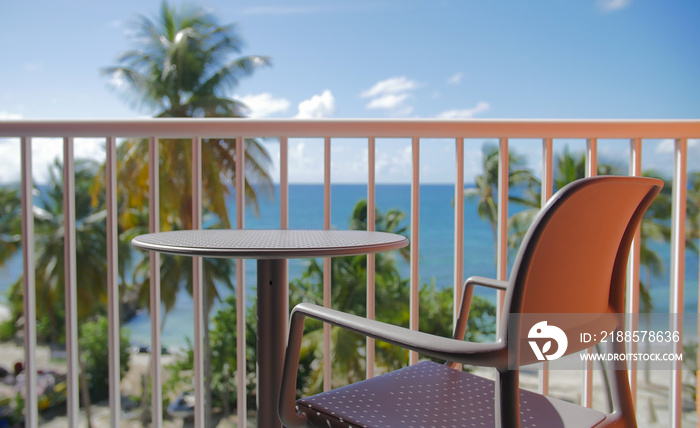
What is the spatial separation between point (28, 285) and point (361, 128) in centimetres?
121

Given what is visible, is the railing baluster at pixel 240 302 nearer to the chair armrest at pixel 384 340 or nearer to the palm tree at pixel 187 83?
the chair armrest at pixel 384 340

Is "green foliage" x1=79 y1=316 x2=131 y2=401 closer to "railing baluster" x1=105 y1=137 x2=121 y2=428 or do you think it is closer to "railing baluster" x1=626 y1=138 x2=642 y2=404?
Result: "railing baluster" x1=105 y1=137 x2=121 y2=428

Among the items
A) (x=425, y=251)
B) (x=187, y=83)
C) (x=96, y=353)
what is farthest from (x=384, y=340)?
(x=425, y=251)

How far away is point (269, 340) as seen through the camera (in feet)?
3.78

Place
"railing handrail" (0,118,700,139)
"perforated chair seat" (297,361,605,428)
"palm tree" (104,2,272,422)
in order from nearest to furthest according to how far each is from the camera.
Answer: "perforated chair seat" (297,361,605,428)
"railing handrail" (0,118,700,139)
"palm tree" (104,2,272,422)

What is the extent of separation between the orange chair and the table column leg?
7.3 inches

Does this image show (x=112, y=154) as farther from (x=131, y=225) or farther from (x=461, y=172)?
(x=131, y=225)

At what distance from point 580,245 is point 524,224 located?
1812 cm

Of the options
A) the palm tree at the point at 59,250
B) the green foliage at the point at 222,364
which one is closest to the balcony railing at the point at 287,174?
the palm tree at the point at 59,250

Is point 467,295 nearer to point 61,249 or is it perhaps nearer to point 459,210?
point 459,210

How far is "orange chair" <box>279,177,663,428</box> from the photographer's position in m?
0.69

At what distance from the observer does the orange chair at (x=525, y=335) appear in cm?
69

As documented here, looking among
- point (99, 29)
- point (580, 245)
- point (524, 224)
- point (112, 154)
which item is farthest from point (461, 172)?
point (99, 29)

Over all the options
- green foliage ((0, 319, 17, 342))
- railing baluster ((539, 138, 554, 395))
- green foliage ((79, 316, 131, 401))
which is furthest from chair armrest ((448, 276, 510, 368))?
green foliage ((0, 319, 17, 342))
